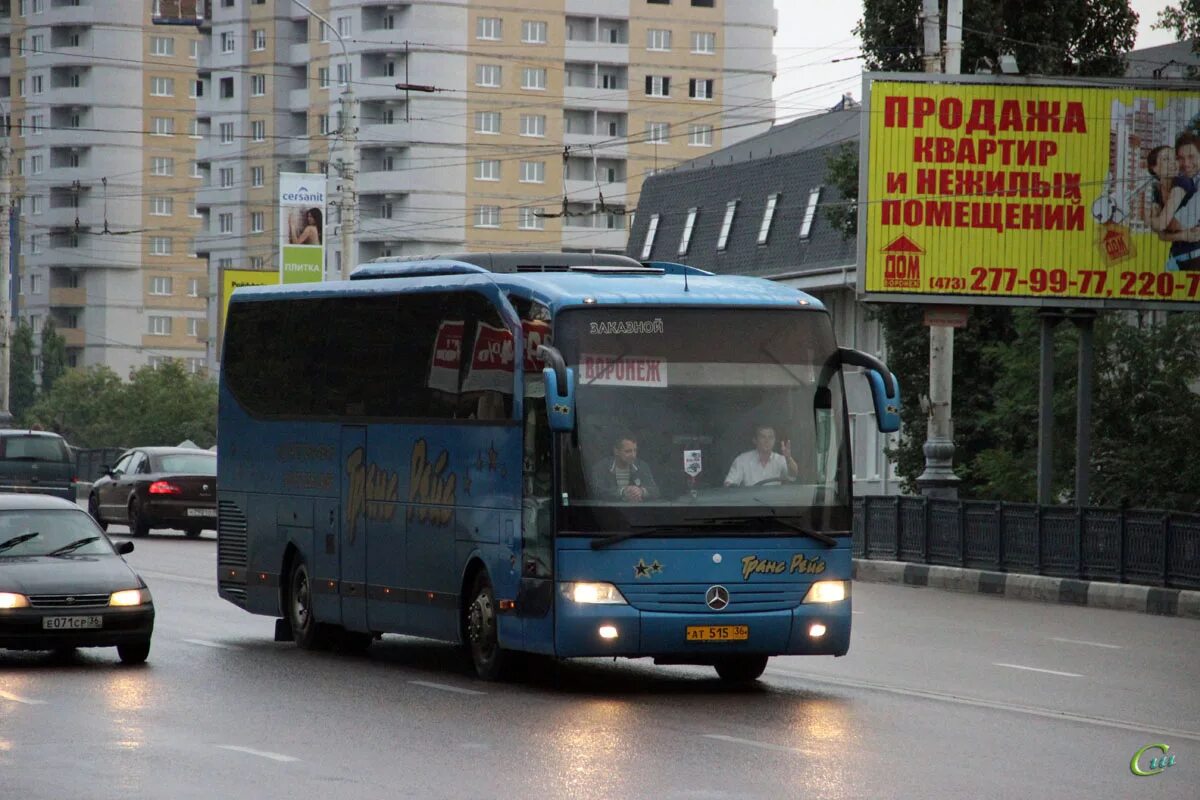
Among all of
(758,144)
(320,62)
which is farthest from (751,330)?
(320,62)

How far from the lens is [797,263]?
60469mm

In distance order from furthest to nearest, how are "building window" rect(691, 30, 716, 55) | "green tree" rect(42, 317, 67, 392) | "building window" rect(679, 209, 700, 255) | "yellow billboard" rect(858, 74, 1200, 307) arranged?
"green tree" rect(42, 317, 67, 392) → "building window" rect(691, 30, 716, 55) → "building window" rect(679, 209, 700, 255) → "yellow billboard" rect(858, 74, 1200, 307)

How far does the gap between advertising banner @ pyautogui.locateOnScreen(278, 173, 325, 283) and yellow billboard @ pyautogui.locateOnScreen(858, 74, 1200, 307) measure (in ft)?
57.0

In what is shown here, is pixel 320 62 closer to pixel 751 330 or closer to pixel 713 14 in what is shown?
pixel 713 14

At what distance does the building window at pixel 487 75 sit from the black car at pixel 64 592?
342ft

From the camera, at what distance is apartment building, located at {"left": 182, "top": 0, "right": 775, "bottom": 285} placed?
119m

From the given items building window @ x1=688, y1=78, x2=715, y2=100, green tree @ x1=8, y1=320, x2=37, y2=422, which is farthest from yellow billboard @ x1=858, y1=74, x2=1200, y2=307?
green tree @ x1=8, y1=320, x2=37, y2=422

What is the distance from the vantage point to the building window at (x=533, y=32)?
401 feet

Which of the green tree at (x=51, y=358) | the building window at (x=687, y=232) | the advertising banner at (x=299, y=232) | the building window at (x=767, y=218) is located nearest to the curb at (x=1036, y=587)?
the advertising banner at (x=299, y=232)

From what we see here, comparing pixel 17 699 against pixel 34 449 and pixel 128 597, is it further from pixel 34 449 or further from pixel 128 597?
pixel 34 449

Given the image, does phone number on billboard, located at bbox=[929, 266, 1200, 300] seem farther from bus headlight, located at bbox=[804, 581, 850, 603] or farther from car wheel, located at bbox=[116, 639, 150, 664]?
car wheel, located at bbox=[116, 639, 150, 664]

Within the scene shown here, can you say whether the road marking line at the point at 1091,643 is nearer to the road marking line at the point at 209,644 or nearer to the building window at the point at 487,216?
the road marking line at the point at 209,644

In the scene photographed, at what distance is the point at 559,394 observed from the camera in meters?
14.9

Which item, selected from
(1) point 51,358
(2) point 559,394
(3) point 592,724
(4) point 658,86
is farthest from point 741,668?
(1) point 51,358
